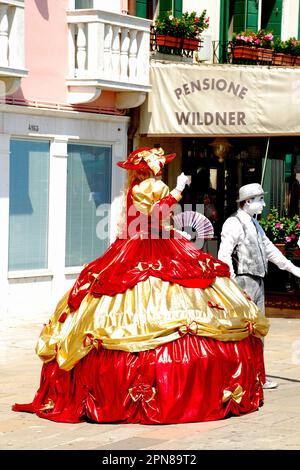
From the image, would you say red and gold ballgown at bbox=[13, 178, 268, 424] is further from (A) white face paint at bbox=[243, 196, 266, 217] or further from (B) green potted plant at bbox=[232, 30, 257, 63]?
(B) green potted plant at bbox=[232, 30, 257, 63]

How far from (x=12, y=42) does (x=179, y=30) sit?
3686mm

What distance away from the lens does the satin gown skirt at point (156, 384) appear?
331 inches

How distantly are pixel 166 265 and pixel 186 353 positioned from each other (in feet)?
2.18

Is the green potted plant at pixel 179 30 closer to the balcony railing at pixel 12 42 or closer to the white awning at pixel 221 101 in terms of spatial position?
the white awning at pixel 221 101

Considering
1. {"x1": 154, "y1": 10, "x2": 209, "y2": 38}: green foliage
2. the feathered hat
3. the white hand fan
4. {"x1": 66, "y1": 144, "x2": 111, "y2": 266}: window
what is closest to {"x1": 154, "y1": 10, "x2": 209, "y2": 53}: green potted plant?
{"x1": 154, "y1": 10, "x2": 209, "y2": 38}: green foliage

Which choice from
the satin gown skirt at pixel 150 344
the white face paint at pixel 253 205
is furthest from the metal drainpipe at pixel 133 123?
the satin gown skirt at pixel 150 344

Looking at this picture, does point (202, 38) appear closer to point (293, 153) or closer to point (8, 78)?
point (293, 153)

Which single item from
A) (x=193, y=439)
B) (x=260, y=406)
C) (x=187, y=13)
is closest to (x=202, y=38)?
(x=187, y=13)

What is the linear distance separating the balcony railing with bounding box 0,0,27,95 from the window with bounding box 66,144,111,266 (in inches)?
79.8

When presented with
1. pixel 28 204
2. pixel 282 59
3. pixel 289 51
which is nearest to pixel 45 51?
pixel 28 204

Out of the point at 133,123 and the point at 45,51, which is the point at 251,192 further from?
the point at 133,123

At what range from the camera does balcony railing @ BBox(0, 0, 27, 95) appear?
51.3ft

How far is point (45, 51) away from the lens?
16.8 metres

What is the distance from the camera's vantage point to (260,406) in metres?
9.27
